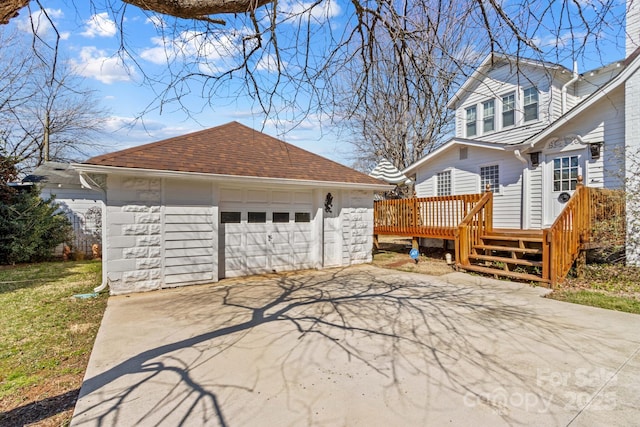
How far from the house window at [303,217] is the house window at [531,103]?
8028 millimetres

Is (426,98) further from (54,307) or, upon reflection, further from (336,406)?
(54,307)

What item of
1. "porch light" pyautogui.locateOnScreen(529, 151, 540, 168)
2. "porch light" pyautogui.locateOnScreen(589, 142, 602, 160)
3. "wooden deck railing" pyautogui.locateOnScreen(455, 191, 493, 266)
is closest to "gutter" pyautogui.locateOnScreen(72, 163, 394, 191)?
"wooden deck railing" pyautogui.locateOnScreen(455, 191, 493, 266)

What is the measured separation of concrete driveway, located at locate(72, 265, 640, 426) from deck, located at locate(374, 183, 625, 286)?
4.47ft

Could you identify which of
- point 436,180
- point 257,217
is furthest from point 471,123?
point 257,217

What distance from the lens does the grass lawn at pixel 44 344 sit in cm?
269

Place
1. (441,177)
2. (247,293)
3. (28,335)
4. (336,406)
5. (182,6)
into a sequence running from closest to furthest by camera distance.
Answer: (182,6), (336,406), (28,335), (247,293), (441,177)

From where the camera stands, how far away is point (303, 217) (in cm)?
883

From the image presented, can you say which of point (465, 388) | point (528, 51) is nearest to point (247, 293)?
point (465, 388)

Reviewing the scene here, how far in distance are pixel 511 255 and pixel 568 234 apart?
1.30 m

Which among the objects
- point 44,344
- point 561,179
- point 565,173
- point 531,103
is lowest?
point 44,344

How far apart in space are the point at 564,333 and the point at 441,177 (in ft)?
31.2

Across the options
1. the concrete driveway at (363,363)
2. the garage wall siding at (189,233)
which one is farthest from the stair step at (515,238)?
the garage wall siding at (189,233)

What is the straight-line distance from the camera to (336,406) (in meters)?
2.53

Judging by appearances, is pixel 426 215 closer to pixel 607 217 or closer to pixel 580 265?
pixel 580 265
